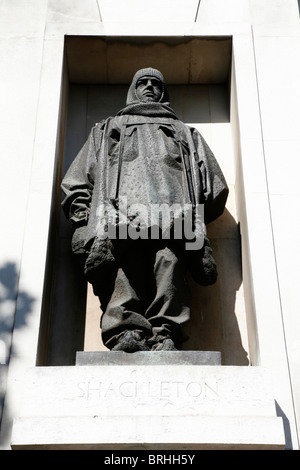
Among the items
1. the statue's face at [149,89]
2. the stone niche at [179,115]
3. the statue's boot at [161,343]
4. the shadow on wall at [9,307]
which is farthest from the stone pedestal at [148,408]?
the statue's face at [149,89]

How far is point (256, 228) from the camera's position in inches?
284

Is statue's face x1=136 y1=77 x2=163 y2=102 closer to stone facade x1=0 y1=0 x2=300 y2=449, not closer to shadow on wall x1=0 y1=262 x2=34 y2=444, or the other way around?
stone facade x1=0 y1=0 x2=300 y2=449

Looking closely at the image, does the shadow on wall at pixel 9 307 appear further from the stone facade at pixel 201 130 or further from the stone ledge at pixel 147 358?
the stone ledge at pixel 147 358

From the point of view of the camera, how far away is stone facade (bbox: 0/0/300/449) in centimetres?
670

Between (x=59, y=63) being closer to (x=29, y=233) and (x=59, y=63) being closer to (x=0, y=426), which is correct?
(x=29, y=233)

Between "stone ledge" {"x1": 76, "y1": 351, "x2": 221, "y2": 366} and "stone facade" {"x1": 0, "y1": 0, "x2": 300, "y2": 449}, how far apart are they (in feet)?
2.00

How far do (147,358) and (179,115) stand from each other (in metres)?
3.72

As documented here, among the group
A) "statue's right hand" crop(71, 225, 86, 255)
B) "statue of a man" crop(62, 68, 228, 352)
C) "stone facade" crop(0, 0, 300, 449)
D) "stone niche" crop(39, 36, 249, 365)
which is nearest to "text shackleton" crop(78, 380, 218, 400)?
"statue of a man" crop(62, 68, 228, 352)

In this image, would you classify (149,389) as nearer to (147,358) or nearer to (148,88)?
(147,358)

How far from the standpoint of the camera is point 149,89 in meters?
7.91

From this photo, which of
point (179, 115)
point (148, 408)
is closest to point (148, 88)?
point (179, 115)
